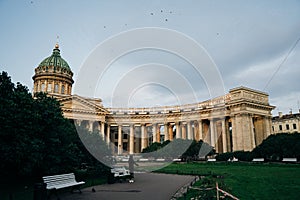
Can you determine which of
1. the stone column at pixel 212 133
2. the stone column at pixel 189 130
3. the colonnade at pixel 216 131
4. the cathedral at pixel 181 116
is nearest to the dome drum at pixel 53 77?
the cathedral at pixel 181 116

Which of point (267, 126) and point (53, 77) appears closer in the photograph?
point (267, 126)

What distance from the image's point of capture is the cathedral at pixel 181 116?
4953 cm

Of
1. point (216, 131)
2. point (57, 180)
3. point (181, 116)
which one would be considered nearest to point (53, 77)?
point (181, 116)

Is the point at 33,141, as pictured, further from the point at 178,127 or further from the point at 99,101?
the point at 99,101

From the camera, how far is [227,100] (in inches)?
2045

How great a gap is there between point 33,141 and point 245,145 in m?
44.0

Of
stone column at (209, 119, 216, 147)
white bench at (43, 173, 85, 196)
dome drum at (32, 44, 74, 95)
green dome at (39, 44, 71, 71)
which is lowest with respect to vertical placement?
white bench at (43, 173, 85, 196)

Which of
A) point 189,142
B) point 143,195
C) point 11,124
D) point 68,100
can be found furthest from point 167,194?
point 68,100

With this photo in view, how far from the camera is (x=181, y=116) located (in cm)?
5847

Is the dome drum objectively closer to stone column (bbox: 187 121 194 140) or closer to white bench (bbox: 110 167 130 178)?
stone column (bbox: 187 121 194 140)

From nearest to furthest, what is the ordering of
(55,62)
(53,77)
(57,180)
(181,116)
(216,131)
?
(57,180)
(216,131)
(181,116)
(53,77)
(55,62)

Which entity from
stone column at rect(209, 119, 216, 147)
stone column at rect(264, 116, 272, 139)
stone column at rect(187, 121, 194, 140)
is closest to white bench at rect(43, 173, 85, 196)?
stone column at rect(209, 119, 216, 147)

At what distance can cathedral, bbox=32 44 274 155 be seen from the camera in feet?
Result: 163

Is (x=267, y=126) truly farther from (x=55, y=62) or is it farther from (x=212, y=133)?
(x=55, y=62)
